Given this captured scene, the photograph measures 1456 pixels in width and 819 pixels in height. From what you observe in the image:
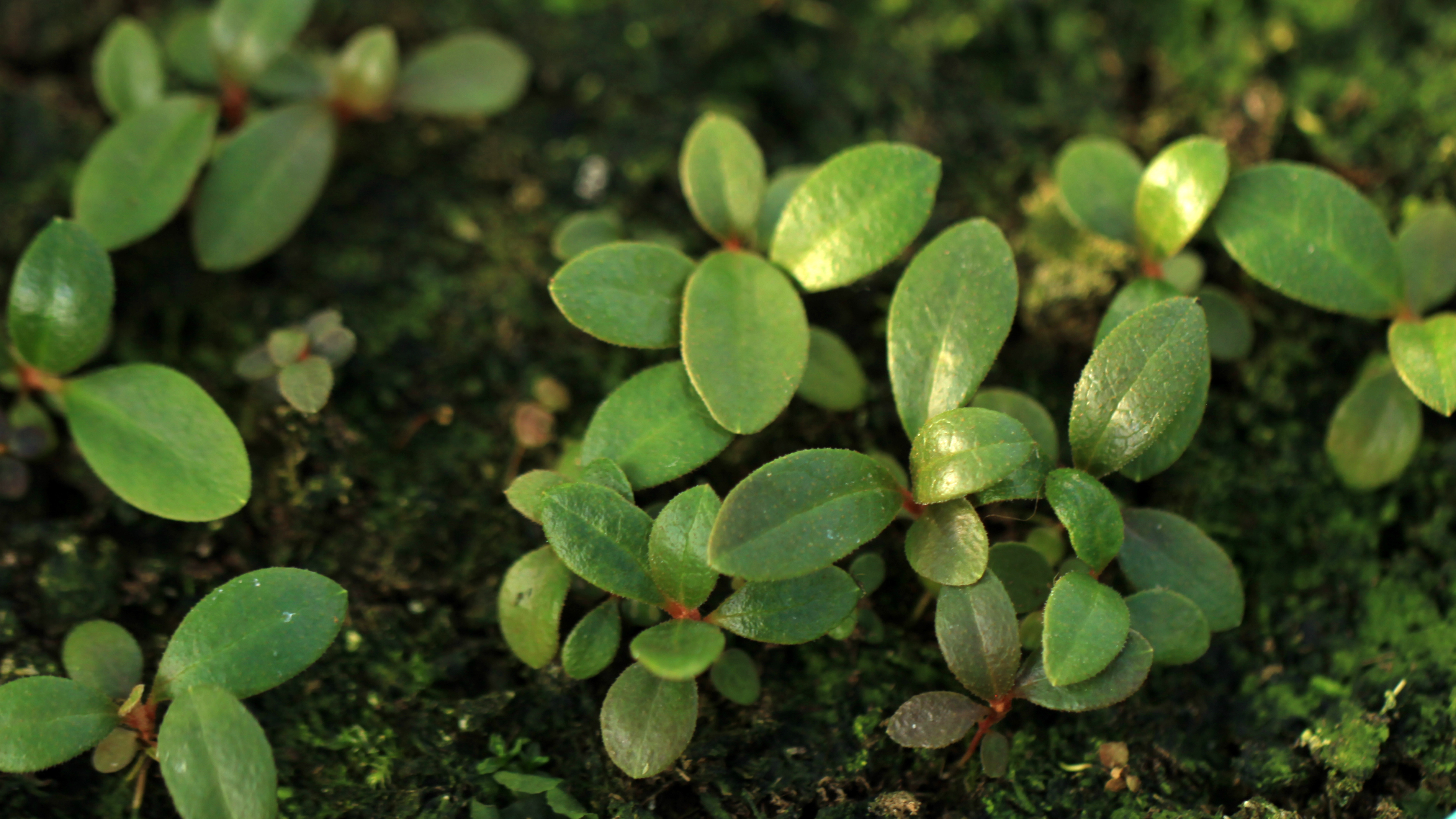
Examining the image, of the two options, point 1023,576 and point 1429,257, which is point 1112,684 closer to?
point 1023,576

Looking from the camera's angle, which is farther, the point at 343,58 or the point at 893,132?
the point at 893,132

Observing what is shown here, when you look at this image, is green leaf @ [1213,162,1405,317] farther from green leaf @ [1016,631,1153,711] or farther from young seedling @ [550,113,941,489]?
green leaf @ [1016,631,1153,711]

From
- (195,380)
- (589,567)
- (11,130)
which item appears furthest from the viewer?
(11,130)

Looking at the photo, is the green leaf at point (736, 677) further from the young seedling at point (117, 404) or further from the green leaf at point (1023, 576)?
the young seedling at point (117, 404)

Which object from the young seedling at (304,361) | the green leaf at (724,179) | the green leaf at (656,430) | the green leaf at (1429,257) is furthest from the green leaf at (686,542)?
the green leaf at (1429,257)

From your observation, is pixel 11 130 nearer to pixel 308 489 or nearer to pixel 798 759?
pixel 308 489

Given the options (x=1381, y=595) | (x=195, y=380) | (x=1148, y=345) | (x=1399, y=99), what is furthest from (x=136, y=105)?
(x=1399, y=99)

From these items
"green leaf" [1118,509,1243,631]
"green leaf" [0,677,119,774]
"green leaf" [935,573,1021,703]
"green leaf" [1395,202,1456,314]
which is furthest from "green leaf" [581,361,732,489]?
Result: "green leaf" [1395,202,1456,314]

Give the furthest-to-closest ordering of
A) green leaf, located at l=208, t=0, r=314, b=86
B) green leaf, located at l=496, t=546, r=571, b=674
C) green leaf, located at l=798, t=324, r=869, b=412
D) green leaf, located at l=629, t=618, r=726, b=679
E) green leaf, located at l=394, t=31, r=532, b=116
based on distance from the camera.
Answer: green leaf, located at l=394, t=31, r=532, b=116 < green leaf, located at l=208, t=0, r=314, b=86 < green leaf, located at l=798, t=324, r=869, b=412 < green leaf, located at l=496, t=546, r=571, b=674 < green leaf, located at l=629, t=618, r=726, b=679
